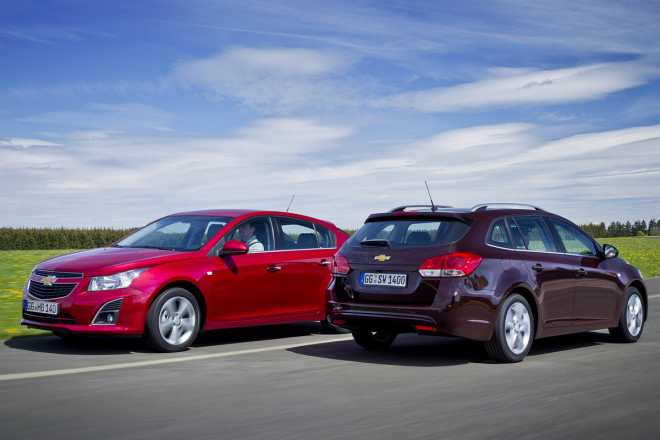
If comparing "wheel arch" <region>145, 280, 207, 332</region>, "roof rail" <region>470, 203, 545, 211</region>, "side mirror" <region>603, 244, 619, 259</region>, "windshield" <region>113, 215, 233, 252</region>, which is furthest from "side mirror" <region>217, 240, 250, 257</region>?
"side mirror" <region>603, 244, 619, 259</region>

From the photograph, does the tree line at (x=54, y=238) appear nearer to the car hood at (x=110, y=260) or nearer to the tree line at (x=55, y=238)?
the tree line at (x=55, y=238)

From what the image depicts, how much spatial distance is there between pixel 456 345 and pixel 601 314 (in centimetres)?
182

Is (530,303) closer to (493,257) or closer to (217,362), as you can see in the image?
(493,257)

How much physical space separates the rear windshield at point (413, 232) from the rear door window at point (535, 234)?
1044mm

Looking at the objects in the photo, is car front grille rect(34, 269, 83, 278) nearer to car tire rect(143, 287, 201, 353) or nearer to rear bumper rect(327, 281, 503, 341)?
car tire rect(143, 287, 201, 353)

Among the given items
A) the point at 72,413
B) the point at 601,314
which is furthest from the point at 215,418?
the point at 601,314

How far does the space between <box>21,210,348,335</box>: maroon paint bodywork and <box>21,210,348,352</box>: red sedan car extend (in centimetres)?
1

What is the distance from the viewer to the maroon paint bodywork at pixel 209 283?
8.70 m

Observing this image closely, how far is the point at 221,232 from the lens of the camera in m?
10.0

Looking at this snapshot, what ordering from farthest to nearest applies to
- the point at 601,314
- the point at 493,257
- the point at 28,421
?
the point at 601,314
the point at 493,257
the point at 28,421

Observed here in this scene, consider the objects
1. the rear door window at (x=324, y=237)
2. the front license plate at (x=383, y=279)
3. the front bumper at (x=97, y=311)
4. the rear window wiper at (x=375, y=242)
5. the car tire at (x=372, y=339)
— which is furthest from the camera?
the rear door window at (x=324, y=237)

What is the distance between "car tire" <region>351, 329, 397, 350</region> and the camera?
31.1ft

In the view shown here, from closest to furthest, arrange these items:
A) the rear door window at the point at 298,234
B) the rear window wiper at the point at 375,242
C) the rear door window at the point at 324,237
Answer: the rear window wiper at the point at 375,242
the rear door window at the point at 298,234
the rear door window at the point at 324,237

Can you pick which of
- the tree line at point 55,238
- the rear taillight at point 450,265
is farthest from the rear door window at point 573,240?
the tree line at point 55,238
